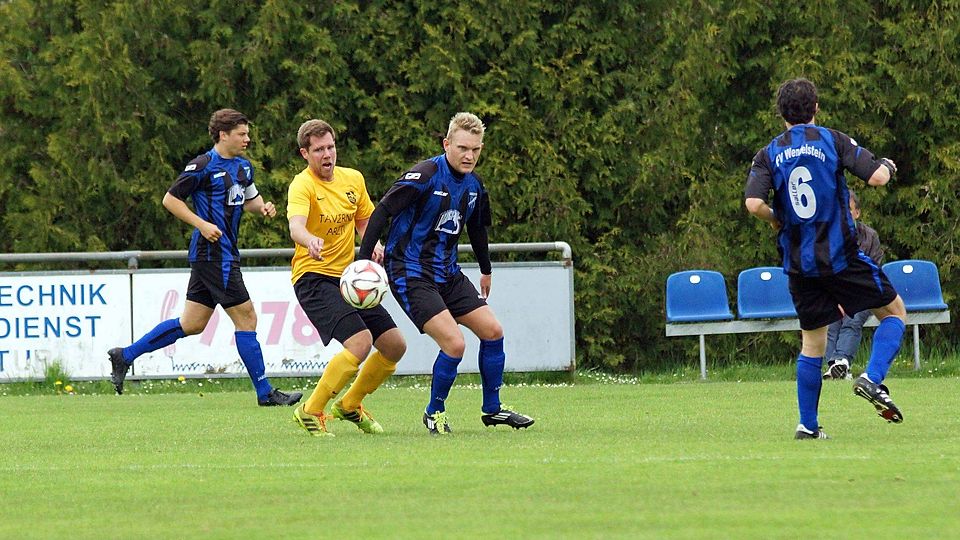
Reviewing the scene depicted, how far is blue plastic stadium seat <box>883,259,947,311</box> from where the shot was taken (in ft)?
52.3

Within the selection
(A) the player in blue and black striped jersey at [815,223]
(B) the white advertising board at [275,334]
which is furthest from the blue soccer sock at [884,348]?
(B) the white advertising board at [275,334]

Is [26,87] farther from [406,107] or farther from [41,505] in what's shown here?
[41,505]

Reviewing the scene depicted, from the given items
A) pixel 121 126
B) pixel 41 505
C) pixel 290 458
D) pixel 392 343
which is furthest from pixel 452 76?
pixel 41 505

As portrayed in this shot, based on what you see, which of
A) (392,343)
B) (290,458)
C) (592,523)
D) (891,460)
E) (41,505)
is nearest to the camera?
(592,523)

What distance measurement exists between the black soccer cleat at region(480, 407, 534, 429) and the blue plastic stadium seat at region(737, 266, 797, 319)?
663 centimetres

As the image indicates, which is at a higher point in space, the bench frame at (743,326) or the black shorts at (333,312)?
the black shorts at (333,312)

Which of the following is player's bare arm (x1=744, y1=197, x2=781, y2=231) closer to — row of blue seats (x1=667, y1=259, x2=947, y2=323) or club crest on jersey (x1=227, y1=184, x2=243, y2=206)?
club crest on jersey (x1=227, y1=184, x2=243, y2=206)

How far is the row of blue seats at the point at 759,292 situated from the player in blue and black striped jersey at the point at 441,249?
21.4 feet

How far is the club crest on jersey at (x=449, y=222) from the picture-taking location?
9.37 metres

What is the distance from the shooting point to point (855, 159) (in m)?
8.34

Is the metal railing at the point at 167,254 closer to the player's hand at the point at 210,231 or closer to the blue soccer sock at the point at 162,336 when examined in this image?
the blue soccer sock at the point at 162,336

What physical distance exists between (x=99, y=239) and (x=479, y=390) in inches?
208

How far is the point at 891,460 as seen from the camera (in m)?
7.27

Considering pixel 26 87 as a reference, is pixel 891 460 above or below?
below
